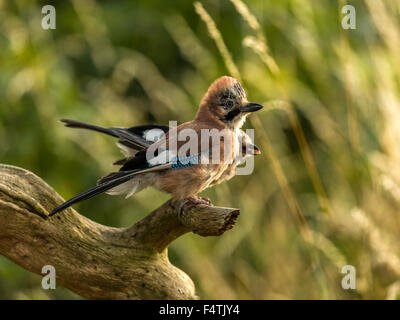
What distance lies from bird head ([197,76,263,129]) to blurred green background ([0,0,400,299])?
0.23m

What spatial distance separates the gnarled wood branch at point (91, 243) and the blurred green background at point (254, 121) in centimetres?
80

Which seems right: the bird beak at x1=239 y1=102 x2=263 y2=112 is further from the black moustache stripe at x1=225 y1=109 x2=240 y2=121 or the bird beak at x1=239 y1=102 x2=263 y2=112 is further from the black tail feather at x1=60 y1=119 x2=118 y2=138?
the black tail feather at x1=60 y1=119 x2=118 y2=138

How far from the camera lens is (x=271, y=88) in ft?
15.5

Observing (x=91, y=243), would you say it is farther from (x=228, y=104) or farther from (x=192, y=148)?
(x=228, y=104)

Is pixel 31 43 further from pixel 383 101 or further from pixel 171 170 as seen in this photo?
pixel 383 101

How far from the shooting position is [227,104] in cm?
312

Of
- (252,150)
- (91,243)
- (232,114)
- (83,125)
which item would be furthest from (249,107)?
(91,243)

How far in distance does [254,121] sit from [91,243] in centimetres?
103

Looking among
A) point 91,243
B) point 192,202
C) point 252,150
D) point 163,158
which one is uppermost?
point 252,150

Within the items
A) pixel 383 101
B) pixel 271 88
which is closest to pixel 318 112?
pixel 271 88

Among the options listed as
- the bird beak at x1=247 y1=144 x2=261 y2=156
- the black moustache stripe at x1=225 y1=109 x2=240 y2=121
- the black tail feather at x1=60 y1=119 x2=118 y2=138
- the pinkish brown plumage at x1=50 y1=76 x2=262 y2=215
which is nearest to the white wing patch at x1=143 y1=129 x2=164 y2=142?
the pinkish brown plumage at x1=50 y1=76 x2=262 y2=215

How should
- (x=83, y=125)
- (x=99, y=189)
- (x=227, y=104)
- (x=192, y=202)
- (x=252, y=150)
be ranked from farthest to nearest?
(x=252, y=150) → (x=227, y=104) → (x=83, y=125) → (x=192, y=202) → (x=99, y=189)

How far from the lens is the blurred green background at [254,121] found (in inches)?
153

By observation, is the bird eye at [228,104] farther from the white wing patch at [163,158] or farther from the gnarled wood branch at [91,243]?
the gnarled wood branch at [91,243]
